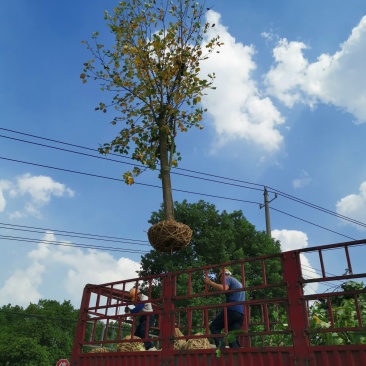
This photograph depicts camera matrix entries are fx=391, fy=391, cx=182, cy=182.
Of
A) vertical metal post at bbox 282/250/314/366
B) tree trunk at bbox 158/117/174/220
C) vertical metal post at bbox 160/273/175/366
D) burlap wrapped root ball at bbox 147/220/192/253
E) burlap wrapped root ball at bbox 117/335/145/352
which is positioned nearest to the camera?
vertical metal post at bbox 282/250/314/366

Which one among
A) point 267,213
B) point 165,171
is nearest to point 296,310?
point 165,171

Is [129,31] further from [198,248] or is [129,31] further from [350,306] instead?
[198,248]

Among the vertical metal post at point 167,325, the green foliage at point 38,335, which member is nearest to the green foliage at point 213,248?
the green foliage at point 38,335

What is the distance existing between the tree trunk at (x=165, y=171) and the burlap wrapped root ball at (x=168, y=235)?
79 centimetres

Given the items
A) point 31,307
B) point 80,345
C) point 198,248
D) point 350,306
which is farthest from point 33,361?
point 350,306

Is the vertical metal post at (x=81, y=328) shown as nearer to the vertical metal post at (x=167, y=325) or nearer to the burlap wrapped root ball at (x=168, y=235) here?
the burlap wrapped root ball at (x=168, y=235)

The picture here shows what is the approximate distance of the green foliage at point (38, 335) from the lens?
4262cm

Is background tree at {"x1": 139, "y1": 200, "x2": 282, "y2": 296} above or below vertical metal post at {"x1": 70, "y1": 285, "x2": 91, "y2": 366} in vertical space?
above

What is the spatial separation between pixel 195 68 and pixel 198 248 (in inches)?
727

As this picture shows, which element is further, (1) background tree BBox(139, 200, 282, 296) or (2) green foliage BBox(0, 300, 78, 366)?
(2) green foliage BBox(0, 300, 78, 366)

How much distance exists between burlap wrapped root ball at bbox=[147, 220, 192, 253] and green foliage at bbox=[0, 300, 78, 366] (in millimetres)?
29384

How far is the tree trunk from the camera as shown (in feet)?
28.1

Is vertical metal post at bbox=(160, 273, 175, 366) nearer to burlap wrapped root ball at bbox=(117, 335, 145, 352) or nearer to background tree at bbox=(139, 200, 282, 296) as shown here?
burlap wrapped root ball at bbox=(117, 335, 145, 352)

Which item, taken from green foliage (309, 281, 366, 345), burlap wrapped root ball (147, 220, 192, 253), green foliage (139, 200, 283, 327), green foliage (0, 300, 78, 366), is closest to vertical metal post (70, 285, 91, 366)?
burlap wrapped root ball (147, 220, 192, 253)
